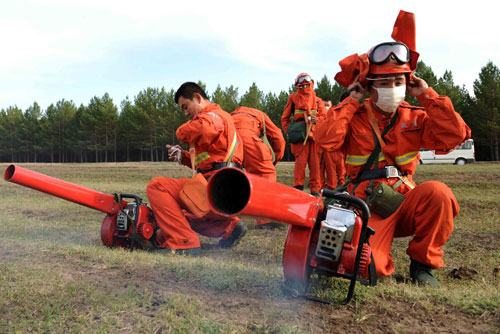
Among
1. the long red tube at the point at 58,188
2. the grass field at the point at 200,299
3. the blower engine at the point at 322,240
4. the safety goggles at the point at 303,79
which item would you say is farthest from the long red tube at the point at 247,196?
the safety goggles at the point at 303,79

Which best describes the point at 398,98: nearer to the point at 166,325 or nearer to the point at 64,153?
the point at 166,325

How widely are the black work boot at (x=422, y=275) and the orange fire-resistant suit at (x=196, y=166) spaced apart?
2305 mm

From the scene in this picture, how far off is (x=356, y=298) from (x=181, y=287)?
1156 mm

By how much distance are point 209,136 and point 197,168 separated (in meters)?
0.57

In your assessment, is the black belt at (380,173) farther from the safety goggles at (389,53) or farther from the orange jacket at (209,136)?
the orange jacket at (209,136)

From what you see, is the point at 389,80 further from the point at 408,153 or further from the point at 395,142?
the point at 408,153

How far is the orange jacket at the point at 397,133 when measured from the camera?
11.3 ft

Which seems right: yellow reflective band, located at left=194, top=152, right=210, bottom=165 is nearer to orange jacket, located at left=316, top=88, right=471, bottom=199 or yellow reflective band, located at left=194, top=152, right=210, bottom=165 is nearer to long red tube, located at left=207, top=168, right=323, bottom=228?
orange jacket, located at left=316, top=88, right=471, bottom=199

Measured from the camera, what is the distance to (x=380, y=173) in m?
3.64

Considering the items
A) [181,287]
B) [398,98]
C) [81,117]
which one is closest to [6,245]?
[181,287]

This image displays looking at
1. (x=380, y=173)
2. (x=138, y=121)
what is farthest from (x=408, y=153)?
(x=138, y=121)


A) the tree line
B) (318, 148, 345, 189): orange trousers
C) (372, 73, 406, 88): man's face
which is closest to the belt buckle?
(372, 73, 406, 88): man's face

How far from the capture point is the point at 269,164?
21.1 ft

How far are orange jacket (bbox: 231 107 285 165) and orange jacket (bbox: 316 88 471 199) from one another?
2.58m
